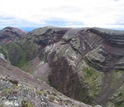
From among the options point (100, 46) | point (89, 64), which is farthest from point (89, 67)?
point (100, 46)

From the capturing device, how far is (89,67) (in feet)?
491

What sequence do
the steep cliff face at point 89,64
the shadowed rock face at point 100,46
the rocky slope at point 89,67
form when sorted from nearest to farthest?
the rocky slope at point 89,67 → the steep cliff face at point 89,64 → the shadowed rock face at point 100,46

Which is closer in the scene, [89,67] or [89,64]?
[89,67]

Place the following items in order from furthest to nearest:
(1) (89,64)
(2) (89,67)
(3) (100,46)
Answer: (3) (100,46) → (1) (89,64) → (2) (89,67)

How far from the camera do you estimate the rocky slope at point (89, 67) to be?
130 meters

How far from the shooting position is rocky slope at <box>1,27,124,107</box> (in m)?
130

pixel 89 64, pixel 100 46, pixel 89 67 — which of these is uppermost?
pixel 100 46

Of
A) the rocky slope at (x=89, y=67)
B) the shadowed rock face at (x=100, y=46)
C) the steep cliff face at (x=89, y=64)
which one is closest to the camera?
the rocky slope at (x=89, y=67)

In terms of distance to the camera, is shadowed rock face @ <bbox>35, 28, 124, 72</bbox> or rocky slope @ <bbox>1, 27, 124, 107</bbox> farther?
shadowed rock face @ <bbox>35, 28, 124, 72</bbox>

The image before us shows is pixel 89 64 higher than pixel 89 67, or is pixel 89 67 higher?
pixel 89 64

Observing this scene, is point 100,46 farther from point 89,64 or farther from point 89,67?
point 89,67

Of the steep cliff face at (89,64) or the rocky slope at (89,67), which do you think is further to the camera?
the steep cliff face at (89,64)

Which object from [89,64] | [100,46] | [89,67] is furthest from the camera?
[100,46]

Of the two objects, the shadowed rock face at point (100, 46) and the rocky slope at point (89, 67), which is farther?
the shadowed rock face at point (100, 46)
